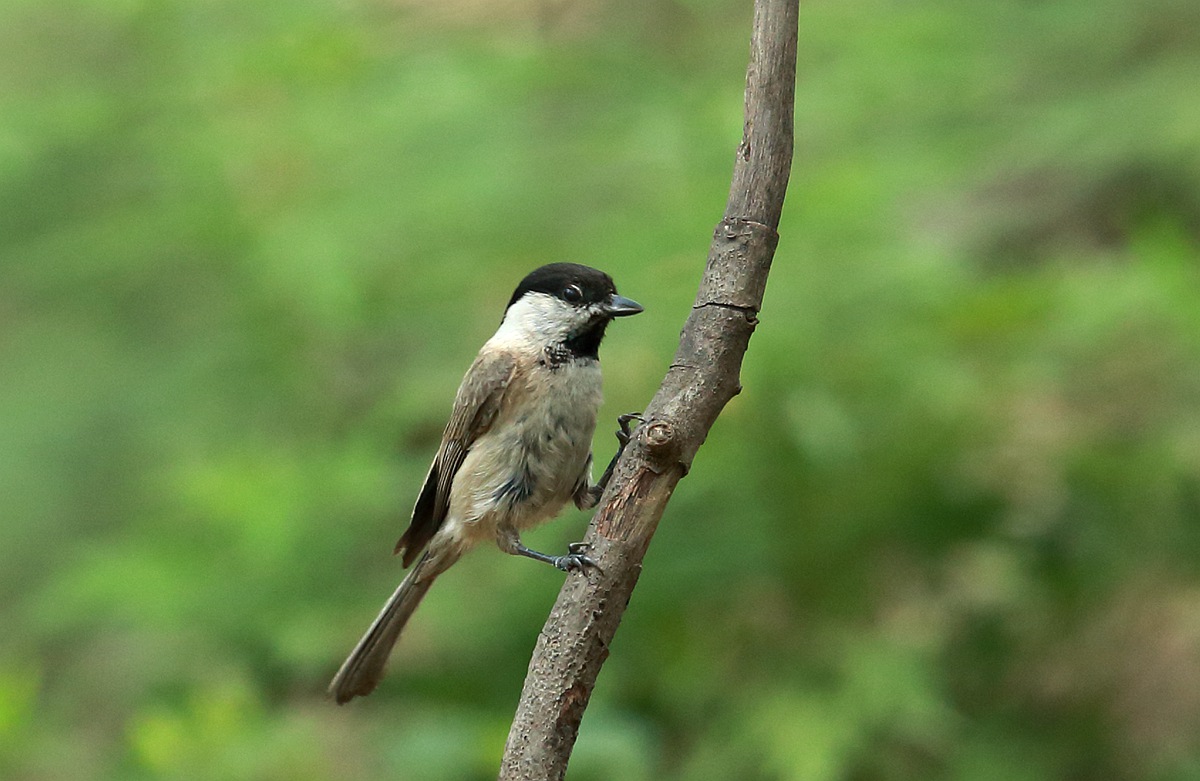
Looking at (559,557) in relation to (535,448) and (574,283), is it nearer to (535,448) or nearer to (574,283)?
(535,448)

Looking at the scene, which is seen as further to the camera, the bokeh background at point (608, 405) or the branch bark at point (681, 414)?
the bokeh background at point (608, 405)

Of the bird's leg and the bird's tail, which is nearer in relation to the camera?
the bird's leg

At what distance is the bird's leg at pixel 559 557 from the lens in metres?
1.89

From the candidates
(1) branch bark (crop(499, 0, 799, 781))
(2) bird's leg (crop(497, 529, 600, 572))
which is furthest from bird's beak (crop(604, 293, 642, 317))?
(1) branch bark (crop(499, 0, 799, 781))

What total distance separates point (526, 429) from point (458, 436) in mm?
224

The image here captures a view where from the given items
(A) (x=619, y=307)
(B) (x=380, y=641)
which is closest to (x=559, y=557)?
(B) (x=380, y=641)

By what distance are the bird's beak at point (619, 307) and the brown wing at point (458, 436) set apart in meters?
0.28

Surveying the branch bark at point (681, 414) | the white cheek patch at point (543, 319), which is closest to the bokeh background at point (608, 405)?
the white cheek patch at point (543, 319)

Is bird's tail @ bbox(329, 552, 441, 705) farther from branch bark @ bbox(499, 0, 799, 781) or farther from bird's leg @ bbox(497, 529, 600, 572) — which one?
branch bark @ bbox(499, 0, 799, 781)

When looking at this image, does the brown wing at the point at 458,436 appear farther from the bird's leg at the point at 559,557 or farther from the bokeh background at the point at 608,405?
the bokeh background at the point at 608,405

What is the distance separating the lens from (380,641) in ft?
10.2

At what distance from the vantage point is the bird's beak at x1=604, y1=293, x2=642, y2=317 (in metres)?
3.13

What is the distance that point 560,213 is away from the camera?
4.53 m

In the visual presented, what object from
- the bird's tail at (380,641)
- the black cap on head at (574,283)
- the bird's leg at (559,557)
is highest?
the black cap on head at (574,283)
